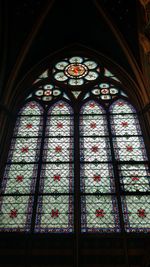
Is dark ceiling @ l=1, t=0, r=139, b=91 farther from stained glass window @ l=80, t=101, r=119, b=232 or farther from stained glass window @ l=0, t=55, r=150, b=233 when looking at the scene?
stained glass window @ l=80, t=101, r=119, b=232

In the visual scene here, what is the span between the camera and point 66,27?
39.7ft

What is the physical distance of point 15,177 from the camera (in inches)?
325

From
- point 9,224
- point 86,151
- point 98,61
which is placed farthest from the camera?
point 98,61

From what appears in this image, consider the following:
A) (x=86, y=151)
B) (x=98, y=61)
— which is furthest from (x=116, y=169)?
(x=98, y=61)

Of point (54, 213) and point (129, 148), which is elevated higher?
point (129, 148)

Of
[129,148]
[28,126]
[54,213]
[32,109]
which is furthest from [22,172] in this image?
[129,148]

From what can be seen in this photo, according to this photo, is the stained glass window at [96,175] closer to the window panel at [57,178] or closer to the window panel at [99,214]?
the window panel at [99,214]

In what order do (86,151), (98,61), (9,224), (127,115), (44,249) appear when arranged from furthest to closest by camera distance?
(98,61), (127,115), (86,151), (9,224), (44,249)

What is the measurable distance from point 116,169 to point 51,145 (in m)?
1.86

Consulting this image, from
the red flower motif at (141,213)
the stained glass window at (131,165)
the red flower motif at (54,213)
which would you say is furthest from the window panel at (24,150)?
the red flower motif at (141,213)

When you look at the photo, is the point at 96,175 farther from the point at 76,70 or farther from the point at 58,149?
the point at 76,70

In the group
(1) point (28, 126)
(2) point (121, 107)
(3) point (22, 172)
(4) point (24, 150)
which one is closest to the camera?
(3) point (22, 172)

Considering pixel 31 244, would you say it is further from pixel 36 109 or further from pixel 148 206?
pixel 36 109

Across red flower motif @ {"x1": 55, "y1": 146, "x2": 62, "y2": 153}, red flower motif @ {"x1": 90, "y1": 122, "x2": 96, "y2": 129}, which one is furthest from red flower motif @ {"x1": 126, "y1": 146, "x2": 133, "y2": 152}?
red flower motif @ {"x1": 55, "y1": 146, "x2": 62, "y2": 153}
